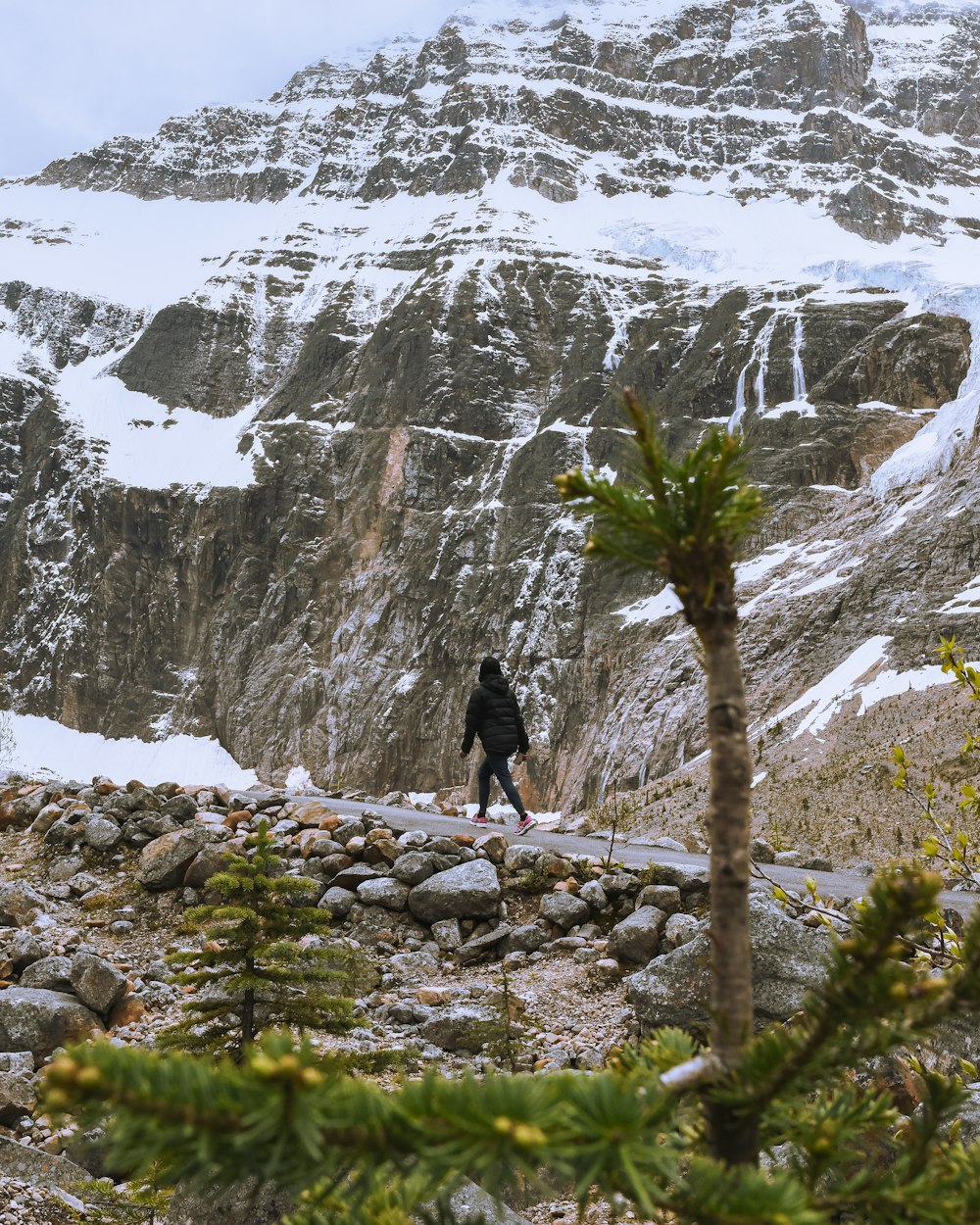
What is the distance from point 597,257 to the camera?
88.0 meters

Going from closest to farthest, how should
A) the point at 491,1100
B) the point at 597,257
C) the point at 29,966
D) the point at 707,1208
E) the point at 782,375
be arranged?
the point at 491,1100 → the point at 707,1208 → the point at 29,966 → the point at 782,375 → the point at 597,257

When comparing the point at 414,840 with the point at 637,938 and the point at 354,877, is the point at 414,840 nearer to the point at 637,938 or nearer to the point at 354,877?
the point at 354,877

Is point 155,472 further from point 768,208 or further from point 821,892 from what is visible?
point 821,892

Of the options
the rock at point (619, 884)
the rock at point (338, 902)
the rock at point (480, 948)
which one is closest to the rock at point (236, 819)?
the rock at point (338, 902)

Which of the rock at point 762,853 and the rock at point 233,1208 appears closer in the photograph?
the rock at point 233,1208

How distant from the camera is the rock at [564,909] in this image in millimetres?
7301

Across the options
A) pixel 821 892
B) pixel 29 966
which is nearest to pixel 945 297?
pixel 821 892

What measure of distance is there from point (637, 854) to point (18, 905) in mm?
6303

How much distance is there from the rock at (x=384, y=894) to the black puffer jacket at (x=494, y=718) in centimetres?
352

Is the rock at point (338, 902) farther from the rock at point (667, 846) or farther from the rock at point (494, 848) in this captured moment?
the rock at point (667, 846)

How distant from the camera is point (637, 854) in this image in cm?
1008

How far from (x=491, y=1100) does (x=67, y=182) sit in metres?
177

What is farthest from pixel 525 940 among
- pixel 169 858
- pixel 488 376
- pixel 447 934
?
pixel 488 376

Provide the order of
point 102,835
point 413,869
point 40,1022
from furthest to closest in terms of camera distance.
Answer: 1. point 102,835
2. point 413,869
3. point 40,1022
